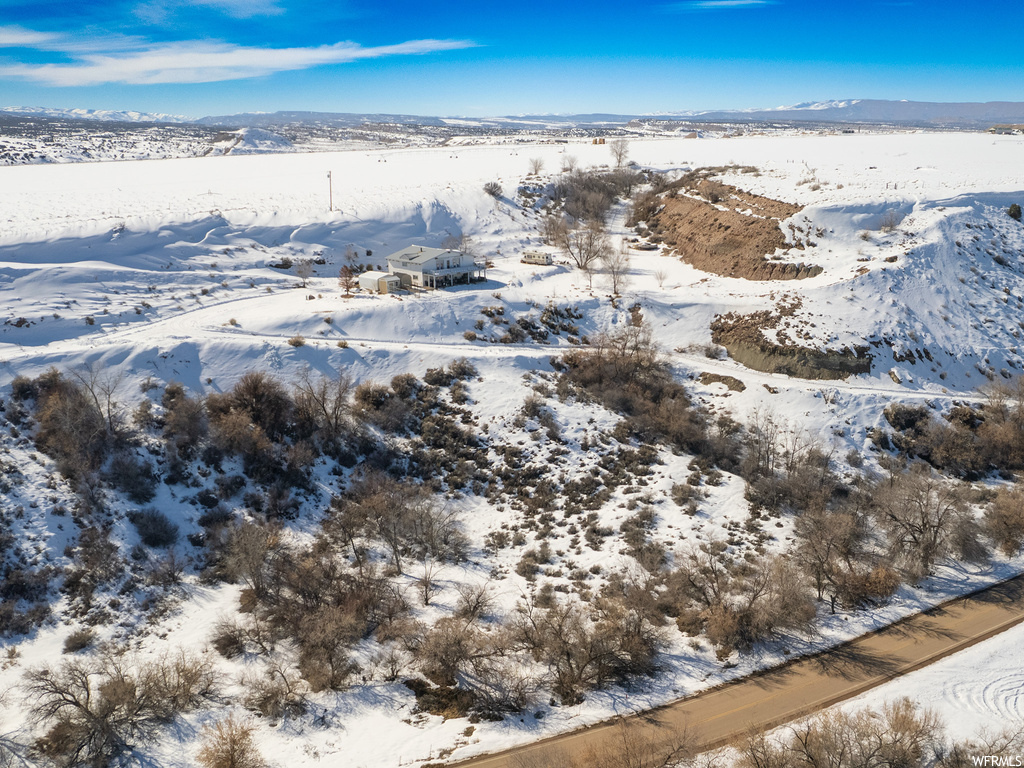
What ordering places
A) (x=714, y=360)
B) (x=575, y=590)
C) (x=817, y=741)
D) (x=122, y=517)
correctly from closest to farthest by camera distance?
(x=817, y=741)
(x=575, y=590)
(x=122, y=517)
(x=714, y=360)

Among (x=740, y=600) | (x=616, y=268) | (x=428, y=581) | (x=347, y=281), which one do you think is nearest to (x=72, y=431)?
(x=428, y=581)

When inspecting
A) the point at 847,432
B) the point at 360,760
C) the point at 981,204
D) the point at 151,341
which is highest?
the point at 981,204

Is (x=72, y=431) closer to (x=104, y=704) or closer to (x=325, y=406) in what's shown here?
(x=325, y=406)

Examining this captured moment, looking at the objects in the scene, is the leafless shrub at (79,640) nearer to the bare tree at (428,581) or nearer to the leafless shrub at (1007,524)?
the bare tree at (428,581)

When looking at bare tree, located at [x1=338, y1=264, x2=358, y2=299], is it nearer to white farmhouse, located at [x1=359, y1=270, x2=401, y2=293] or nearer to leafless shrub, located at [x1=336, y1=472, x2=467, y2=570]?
white farmhouse, located at [x1=359, y1=270, x2=401, y2=293]

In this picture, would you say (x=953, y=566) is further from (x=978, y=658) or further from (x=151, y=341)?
(x=151, y=341)

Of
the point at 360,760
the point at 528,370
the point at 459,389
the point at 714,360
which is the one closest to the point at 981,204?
the point at 714,360

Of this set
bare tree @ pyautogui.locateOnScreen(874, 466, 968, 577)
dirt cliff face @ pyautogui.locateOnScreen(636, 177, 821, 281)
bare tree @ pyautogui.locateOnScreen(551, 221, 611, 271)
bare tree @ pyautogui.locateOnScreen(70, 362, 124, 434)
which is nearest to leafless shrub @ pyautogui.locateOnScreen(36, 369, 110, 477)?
bare tree @ pyautogui.locateOnScreen(70, 362, 124, 434)
